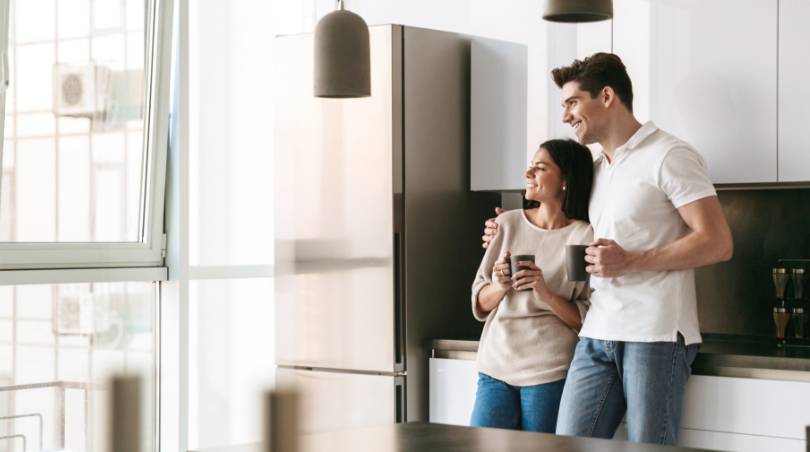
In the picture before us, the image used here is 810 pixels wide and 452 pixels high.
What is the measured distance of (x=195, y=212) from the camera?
16.1ft

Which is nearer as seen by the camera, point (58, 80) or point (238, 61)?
point (58, 80)

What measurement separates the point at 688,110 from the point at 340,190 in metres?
1.16

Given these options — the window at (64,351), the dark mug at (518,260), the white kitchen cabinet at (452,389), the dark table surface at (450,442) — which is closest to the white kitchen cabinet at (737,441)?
the dark mug at (518,260)

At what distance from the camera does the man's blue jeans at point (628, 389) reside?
289 cm

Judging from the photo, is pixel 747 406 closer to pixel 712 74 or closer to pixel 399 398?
pixel 712 74

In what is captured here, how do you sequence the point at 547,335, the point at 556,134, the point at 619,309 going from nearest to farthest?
the point at 619,309
the point at 547,335
the point at 556,134

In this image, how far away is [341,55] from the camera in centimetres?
213

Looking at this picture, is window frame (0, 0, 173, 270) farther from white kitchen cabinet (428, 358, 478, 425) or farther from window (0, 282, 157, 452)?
white kitchen cabinet (428, 358, 478, 425)

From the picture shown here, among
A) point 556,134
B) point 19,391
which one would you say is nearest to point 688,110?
point 556,134

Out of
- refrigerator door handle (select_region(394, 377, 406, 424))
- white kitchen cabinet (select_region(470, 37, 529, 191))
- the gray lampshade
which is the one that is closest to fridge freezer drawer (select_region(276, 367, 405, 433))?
refrigerator door handle (select_region(394, 377, 406, 424))

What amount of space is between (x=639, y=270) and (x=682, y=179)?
0.26m

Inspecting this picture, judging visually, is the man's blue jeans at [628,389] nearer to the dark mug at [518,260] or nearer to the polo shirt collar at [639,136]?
the dark mug at [518,260]

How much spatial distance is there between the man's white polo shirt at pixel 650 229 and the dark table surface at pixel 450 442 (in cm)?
106

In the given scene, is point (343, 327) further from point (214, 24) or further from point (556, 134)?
point (214, 24)
